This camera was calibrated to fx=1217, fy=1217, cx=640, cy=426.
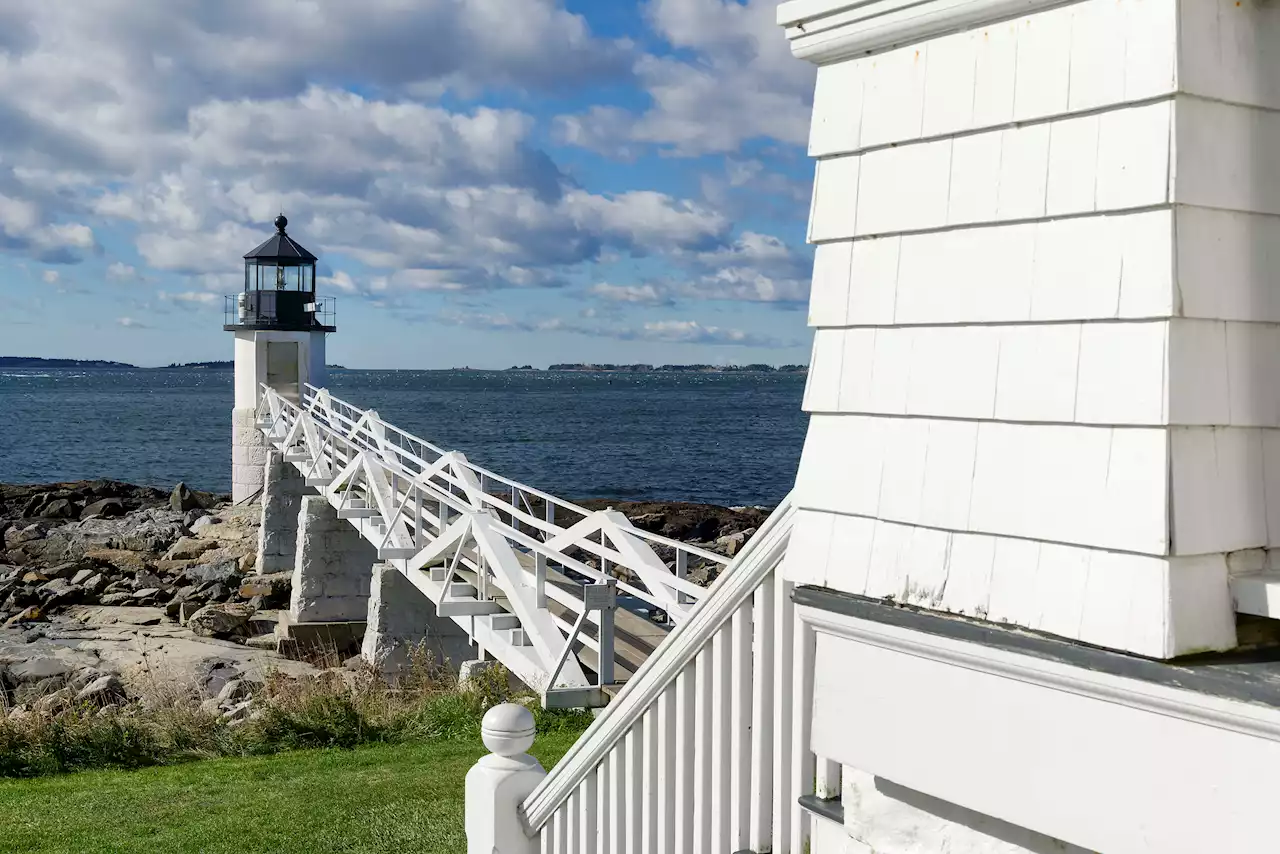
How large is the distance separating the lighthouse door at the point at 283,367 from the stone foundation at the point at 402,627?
15.6 m

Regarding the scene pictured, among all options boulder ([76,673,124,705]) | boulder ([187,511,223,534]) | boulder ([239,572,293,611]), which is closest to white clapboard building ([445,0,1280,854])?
boulder ([76,673,124,705])

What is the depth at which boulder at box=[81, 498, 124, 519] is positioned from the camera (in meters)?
34.0

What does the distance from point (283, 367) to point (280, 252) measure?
2694mm

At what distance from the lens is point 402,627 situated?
45.5ft

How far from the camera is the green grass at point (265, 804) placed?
20.1 feet

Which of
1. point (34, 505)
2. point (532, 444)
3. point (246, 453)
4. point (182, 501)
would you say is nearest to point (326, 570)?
point (246, 453)

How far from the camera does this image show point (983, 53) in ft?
7.31

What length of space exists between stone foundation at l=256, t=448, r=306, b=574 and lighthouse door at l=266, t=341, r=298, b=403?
15.7 ft

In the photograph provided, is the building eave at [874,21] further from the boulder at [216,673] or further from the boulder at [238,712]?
the boulder at [216,673]

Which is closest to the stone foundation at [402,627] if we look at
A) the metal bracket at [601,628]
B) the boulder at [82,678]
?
the boulder at [82,678]

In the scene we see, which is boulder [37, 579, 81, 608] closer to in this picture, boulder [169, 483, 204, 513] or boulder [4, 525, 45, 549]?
boulder [4, 525, 45, 549]

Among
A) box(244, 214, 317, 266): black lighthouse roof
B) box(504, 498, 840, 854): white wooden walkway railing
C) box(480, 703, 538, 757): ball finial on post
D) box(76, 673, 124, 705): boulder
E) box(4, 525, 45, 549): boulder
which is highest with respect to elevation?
box(244, 214, 317, 266): black lighthouse roof

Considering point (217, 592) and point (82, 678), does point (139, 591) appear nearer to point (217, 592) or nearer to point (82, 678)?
point (217, 592)

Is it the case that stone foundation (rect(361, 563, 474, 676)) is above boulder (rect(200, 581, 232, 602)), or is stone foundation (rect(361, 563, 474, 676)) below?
above
